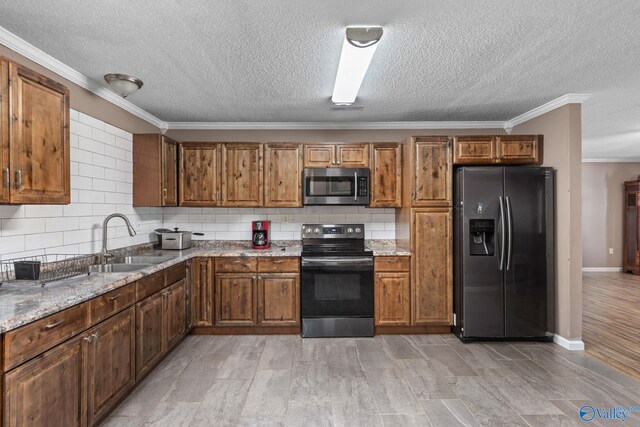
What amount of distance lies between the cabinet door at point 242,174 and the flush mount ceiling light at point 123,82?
3.95ft

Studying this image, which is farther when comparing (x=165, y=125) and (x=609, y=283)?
(x=609, y=283)

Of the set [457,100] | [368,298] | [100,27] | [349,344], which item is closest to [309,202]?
[368,298]

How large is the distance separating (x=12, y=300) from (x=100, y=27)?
1581 mm

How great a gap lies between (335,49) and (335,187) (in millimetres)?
1707

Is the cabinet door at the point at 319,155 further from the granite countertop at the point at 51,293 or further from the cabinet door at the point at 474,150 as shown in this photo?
the granite countertop at the point at 51,293

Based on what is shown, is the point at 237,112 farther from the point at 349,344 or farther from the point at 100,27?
the point at 349,344

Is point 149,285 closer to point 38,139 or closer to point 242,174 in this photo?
point 38,139

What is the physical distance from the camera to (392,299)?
3568 mm

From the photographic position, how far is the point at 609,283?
5.89 meters

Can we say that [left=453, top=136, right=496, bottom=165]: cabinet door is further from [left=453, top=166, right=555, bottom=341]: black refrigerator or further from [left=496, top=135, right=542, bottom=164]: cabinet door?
[left=453, top=166, right=555, bottom=341]: black refrigerator

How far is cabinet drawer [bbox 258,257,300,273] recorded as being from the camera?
11.6ft

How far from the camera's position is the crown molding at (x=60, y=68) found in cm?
212

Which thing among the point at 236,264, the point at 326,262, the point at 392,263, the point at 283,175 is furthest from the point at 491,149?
the point at 236,264

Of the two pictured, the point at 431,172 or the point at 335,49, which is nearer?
the point at 335,49
